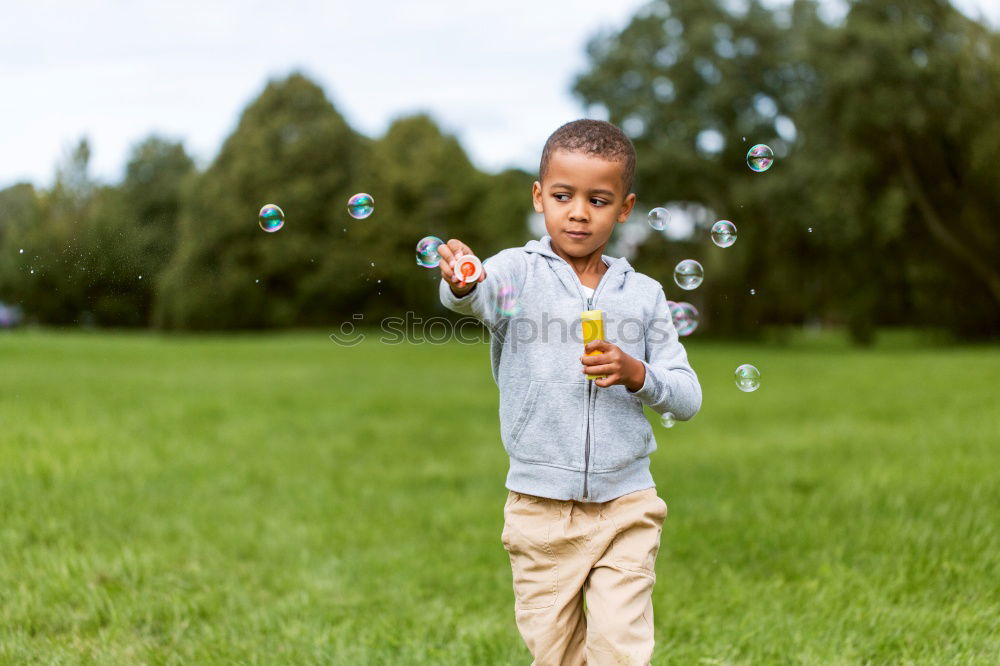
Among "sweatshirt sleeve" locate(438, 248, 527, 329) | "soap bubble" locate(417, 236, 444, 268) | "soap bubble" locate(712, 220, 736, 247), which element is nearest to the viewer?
"sweatshirt sleeve" locate(438, 248, 527, 329)

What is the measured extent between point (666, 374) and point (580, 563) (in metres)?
0.65

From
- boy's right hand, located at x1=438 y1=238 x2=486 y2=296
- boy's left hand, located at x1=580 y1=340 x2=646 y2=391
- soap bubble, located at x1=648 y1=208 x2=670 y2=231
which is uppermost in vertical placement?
soap bubble, located at x1=648 y1=208 x2=670 y2=231

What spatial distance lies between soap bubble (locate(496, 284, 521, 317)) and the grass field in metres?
1.54

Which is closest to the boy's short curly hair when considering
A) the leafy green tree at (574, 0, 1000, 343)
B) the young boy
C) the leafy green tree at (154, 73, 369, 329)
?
the young boy

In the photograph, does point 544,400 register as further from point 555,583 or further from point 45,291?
point 45,291

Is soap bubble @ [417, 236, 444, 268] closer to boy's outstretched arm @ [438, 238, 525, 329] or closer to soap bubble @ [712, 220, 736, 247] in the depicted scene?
boy's outstretched arm @ [438, 238, 525, 329]

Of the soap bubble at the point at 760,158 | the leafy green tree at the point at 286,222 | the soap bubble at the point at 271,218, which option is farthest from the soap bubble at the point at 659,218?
the leafy green tree at the point at 286,222

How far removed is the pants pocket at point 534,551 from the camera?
9.57 ft

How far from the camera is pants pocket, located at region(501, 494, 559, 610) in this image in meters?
2.92

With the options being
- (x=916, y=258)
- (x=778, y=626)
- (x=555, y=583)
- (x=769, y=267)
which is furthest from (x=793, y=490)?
(x=769, y=267)

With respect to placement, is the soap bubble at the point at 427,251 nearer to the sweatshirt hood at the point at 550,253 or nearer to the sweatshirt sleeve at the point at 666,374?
the sweatshirt hood at the point at 550,253

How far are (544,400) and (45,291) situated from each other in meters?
33.9

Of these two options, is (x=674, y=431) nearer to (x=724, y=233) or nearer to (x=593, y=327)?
(x=724, y=233)

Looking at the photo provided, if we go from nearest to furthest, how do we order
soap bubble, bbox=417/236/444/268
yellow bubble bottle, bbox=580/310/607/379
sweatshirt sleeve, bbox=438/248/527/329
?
yellow bubble bottle, bbox=580/310/607/379 → sweatshirt sleeve, bbox=438/248/527/329 → soap bubble, bbox=417/236/444/268
